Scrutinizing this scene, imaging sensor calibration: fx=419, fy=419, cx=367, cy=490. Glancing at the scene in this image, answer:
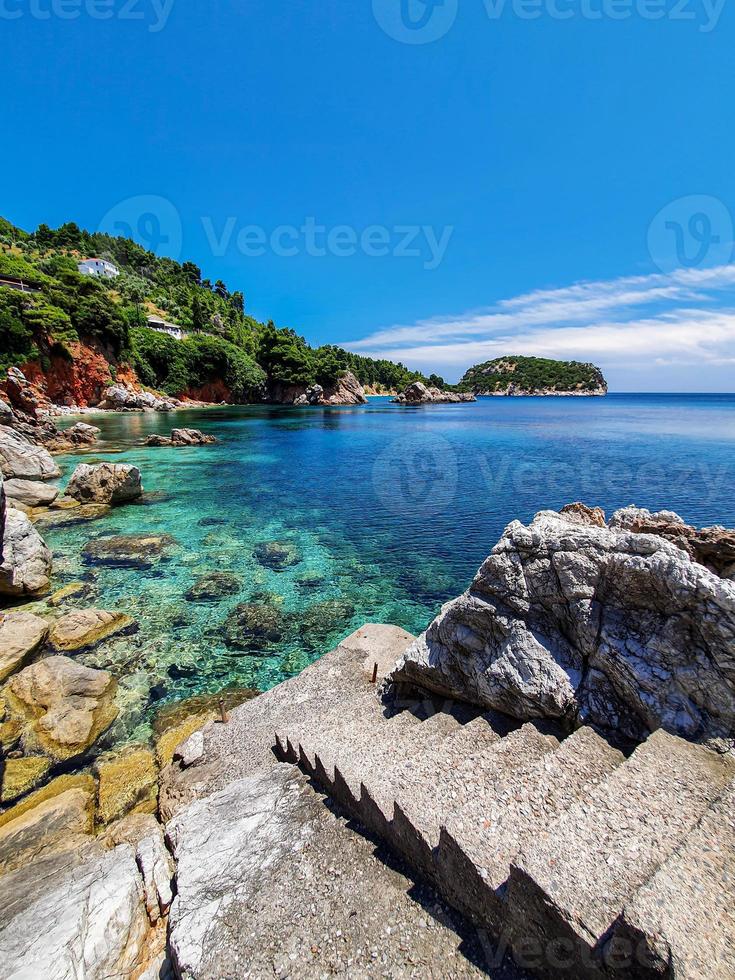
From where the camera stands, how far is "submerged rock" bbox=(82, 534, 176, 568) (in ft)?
59.5

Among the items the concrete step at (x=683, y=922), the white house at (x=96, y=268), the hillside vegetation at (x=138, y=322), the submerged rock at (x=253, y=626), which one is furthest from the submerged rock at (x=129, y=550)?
the white house at (x=96, y=268)

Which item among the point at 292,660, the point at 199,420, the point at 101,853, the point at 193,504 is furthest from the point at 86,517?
the point at 199,420

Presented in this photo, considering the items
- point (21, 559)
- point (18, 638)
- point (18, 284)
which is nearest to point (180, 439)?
point (21, 559)

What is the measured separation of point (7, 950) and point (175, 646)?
26.3 feet

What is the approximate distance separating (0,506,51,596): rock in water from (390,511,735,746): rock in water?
1440 cm

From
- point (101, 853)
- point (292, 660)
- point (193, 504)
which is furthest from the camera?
point (193, 504)

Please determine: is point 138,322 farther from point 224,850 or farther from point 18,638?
point 224,850

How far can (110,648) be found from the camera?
1244 cm

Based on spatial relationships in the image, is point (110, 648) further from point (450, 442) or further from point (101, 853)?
point (450, 442)

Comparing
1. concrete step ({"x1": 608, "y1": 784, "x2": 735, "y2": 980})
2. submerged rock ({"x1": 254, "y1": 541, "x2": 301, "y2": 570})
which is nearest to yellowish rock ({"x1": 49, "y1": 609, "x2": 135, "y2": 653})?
submerged rock ({"x1": 254, "y1": 541, "x2": 301, "y2": 570})

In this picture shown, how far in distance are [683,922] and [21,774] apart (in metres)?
11.0

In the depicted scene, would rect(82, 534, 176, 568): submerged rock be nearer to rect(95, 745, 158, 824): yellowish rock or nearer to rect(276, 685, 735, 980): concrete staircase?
rect(95, 745, 158, 824): yellowish rock

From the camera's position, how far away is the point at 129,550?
19.2 m

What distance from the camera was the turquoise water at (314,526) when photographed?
41.8ft
